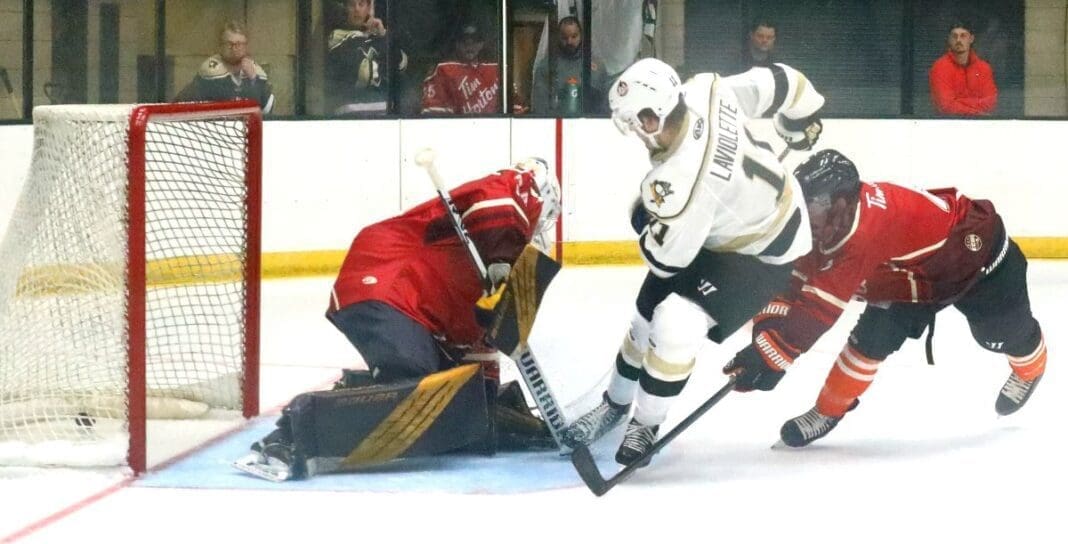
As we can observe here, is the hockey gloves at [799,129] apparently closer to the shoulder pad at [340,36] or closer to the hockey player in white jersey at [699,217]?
the hockey player in white jersey at [699,217]

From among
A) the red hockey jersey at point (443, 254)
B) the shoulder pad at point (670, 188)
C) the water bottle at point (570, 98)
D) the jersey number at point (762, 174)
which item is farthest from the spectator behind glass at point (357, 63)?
the shoulder pad at point (670, 188)

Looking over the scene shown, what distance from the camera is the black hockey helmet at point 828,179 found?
3.48 m

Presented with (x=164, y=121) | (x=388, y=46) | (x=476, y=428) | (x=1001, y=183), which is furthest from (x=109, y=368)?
(x=1001, y=183)

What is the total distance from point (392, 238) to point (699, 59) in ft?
13.6

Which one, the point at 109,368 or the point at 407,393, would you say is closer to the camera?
the point at 407,393

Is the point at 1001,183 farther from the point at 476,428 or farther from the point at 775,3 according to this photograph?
the point at 476,428

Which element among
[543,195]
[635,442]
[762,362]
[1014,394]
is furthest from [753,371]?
[1014,394]

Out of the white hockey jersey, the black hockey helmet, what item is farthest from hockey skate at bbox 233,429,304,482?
the black hockey helmet

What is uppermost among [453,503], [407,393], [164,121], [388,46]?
[388,46]

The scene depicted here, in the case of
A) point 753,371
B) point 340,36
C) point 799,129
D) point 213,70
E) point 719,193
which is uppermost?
point 340,36

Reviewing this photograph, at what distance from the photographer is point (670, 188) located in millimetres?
3117

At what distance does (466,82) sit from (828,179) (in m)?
3.82

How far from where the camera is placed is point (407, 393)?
10.8 feet

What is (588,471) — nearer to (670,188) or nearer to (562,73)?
(670,188)
